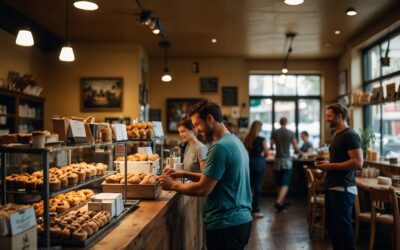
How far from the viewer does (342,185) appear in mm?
3957

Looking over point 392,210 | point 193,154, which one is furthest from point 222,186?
point 392,210

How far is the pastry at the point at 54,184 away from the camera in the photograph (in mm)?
2261

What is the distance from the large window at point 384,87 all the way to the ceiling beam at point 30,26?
604cm

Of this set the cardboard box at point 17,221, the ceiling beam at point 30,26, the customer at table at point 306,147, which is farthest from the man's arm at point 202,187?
the customer at table at point 306,147

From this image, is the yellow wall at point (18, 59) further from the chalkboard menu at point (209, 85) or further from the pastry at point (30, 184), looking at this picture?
the pastry at point (30, 184)

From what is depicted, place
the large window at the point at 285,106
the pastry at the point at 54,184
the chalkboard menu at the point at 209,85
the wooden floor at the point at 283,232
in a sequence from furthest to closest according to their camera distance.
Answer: the large window at the point at 285,106, the chalkboard menu at the point at 209,85, the wooden floor at the point at 283,232, the pastry at the point at 54,184

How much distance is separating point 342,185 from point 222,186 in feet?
6.19

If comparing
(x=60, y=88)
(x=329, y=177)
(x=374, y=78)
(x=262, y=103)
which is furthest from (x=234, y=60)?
(x=329, y=177)

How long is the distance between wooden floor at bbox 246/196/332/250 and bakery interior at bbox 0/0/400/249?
0.09 feet

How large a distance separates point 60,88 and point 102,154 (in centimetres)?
469

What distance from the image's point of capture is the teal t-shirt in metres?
2.46

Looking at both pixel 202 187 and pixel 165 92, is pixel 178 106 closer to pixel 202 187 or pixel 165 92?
pixel 165 92

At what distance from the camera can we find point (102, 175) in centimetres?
318

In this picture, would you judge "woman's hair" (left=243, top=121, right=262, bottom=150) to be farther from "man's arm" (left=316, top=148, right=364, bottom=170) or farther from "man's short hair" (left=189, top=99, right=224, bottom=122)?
"man's short hair" (left=189, top=99, right=224, bottom=122)
